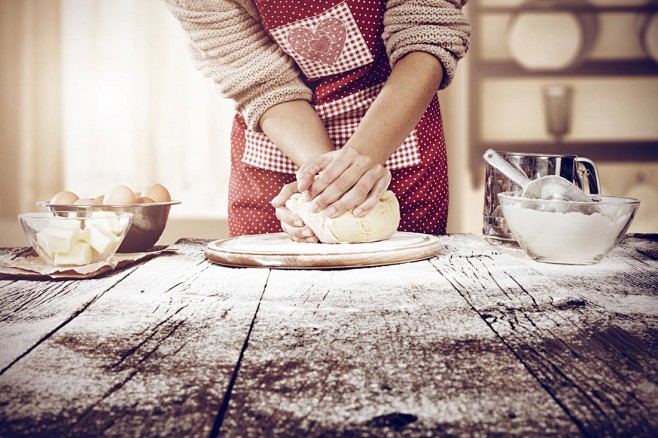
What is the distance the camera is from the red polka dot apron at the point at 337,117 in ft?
4.78

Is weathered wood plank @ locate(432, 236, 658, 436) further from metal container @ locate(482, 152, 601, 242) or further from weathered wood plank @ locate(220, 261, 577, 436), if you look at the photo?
metal container @ locate(482, 152, 601, 242)

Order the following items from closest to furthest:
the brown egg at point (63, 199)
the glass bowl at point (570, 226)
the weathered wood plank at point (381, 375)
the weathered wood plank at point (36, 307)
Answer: the weathered wood plank at point (381, 375) < the weathered wood plank at point (36, 307) < the glass bowl at point (570, 226) < the brown egg at point (63, 199)

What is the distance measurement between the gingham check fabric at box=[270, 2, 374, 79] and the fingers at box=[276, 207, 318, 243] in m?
0.43

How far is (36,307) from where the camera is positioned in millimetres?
726

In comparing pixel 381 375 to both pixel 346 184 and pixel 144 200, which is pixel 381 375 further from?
pixel 144 200

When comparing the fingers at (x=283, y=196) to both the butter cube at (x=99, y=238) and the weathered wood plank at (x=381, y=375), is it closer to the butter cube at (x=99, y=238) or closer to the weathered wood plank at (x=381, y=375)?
the butter cube at (x=99, y=238)

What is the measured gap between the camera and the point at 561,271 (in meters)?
0.92

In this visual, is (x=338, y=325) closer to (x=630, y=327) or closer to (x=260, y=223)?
(x=630, y=327)

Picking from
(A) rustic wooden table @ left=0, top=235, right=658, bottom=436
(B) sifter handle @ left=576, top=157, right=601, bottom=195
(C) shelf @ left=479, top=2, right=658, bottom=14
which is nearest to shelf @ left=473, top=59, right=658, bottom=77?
(C) shelf @ left=479, top=2, right=658, bottom=14

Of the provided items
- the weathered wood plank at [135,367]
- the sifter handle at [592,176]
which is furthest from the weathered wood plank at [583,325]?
the weathered wood plank at [135,367]

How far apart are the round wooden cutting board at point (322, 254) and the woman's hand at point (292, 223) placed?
0.08m

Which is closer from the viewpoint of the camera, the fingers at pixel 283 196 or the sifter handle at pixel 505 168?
the sifter handle at pixel 505 168

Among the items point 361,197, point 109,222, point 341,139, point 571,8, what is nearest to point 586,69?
point 571,8

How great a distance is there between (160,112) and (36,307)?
3318mm
